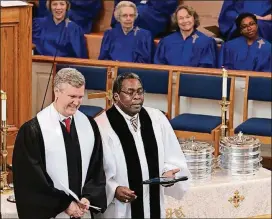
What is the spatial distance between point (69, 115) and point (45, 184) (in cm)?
40

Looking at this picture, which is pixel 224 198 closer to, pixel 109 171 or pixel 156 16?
pixel 109 171

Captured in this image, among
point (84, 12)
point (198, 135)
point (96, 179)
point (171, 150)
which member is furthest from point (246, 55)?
point (96, 179)

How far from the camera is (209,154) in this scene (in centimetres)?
645

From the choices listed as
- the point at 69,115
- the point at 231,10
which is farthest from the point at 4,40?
the point at 231,10

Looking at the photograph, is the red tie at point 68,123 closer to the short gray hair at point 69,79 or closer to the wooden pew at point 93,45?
the short gray hair at point 69,79

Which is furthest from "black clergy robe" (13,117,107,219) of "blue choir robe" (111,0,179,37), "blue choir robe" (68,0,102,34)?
"blue choir robe" (68,0,102,34)

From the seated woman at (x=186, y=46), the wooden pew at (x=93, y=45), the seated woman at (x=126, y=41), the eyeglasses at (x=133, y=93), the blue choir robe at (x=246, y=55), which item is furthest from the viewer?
the wooden pew at (x=93, y=45)

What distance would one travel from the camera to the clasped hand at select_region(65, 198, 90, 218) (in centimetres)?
516

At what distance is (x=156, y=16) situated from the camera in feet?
33.4

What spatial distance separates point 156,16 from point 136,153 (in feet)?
15.5

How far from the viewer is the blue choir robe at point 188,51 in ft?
30.3

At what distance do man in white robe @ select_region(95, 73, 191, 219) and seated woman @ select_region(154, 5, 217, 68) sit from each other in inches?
142

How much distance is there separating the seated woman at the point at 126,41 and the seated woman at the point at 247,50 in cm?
81

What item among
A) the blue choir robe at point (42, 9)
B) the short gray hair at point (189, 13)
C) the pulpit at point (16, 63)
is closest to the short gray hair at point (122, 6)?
the short gray hair at point (189, 13)
